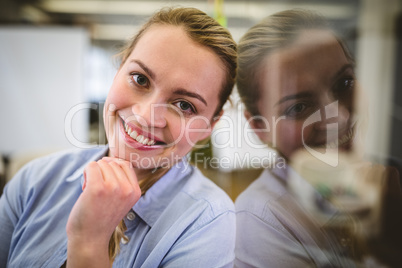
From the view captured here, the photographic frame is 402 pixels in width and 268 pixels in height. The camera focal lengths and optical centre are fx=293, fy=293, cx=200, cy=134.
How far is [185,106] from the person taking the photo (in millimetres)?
504

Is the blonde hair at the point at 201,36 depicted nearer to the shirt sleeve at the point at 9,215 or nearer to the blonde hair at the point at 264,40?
the blonde hair at the point at 264,40

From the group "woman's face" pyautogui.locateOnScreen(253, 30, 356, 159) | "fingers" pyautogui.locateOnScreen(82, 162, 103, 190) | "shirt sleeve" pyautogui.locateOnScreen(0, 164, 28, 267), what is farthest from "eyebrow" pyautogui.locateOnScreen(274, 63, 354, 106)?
"shirt sleeve" pyautogui.locateOnScreen(0, 164, 28, 267)

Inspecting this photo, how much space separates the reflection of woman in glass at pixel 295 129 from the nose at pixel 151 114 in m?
0.14

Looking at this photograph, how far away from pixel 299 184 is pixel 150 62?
1.15 feet

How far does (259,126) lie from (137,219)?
0.93ft

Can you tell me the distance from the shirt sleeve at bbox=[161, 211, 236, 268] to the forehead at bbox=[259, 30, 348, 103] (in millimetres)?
245

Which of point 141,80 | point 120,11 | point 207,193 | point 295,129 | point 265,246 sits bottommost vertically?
point 265,246

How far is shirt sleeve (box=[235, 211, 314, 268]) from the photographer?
533mm

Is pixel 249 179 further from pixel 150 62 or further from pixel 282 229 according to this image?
pixel 150 62

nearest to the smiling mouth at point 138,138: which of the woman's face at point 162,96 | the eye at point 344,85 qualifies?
the woman's face at point 162,96

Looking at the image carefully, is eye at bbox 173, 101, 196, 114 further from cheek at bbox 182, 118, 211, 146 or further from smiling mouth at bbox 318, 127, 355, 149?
smiling mouth at bbox 318, 127, 355, 149

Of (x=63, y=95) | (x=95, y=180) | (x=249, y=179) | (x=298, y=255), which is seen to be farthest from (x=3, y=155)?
(x=298, y=255)

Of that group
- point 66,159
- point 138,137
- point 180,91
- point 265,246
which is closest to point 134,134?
point 138,137

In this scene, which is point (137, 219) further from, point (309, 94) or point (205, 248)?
point (309, 94)
